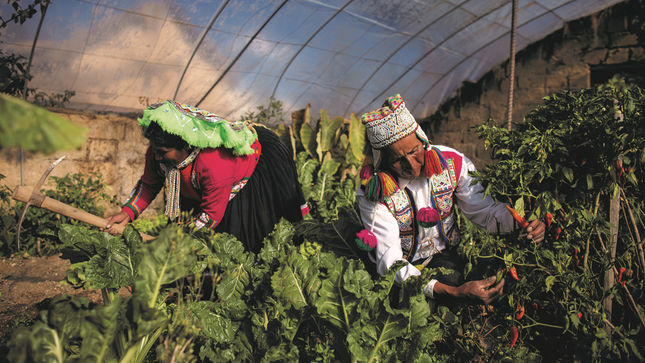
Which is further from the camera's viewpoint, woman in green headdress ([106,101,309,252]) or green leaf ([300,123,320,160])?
green leaf ([300,123,320,160])

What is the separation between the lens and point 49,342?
1164 mm

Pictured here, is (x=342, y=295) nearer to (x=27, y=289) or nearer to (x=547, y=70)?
(x=27, y=289)

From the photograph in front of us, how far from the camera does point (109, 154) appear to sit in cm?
483

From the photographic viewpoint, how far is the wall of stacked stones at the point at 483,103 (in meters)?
4.59

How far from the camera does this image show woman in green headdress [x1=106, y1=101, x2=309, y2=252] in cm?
215

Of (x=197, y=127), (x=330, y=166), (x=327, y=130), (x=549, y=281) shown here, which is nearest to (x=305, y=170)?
(x=330, y=166)

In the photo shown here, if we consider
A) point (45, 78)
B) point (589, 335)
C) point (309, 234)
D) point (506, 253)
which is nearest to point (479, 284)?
point (506, 253)

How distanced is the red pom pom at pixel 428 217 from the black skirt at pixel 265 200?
1144 mm

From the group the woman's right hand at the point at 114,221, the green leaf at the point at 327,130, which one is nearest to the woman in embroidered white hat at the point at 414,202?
the woman's right hand at the point at 114,221

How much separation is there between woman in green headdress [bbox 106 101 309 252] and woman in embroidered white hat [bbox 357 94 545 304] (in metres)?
0.91

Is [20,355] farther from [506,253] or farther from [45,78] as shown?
[45,78]

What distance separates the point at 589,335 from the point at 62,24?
18.3ft

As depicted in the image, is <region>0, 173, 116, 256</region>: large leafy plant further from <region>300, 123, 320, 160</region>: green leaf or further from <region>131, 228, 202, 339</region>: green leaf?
<region>131, 228, 202, 339</region>: green leaf

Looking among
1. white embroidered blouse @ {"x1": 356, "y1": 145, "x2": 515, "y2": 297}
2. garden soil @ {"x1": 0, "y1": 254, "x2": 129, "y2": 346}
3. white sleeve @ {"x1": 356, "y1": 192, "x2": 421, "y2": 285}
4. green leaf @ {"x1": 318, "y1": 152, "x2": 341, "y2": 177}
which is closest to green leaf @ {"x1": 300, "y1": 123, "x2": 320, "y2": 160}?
green leaf @ {"x1": 318, "y1": 152, "x2": 341, "y2": 177}
